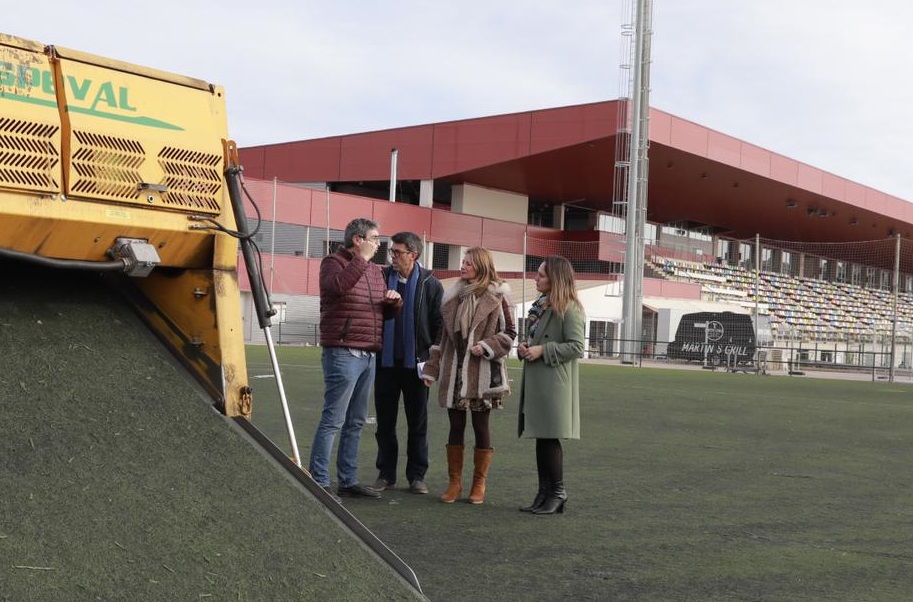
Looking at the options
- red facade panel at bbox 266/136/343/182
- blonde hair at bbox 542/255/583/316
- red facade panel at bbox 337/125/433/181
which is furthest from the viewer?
red facade panel at bbox 266/136/343/182

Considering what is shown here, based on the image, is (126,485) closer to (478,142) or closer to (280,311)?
(280,311)

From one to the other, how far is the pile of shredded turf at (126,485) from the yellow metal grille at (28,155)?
0.57m

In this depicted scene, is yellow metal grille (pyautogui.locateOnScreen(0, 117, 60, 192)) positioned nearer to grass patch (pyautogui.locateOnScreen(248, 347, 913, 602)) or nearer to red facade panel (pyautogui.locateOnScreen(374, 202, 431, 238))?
grass patch (pyautogui.locateOnScreen(248, 347, 913, 602))

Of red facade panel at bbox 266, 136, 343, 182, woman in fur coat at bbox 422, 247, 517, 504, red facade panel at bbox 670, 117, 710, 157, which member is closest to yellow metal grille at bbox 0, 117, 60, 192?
woman in fur coat at bbox 422, 247, 517, 504

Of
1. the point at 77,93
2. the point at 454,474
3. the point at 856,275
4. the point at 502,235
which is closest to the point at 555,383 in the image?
the point at 454,474

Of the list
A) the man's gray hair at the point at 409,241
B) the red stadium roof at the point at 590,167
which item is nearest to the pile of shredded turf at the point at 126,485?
the man's gray hair at the point at 409,241

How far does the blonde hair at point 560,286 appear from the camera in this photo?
22.2ft

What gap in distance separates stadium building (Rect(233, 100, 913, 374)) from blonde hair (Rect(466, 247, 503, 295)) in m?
22.7

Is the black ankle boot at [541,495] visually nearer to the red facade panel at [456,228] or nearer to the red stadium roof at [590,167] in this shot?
the red stadium roof at [590,167]

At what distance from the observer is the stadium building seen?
35.8 meters

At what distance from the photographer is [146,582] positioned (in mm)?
3715

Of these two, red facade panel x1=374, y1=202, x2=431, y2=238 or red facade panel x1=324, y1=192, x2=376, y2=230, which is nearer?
red facade panel x1=324, y1=192, x2=376, y2=230

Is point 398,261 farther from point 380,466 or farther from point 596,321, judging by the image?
point 596,321

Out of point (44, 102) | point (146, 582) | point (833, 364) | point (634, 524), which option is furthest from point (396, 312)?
point (833, 364)
